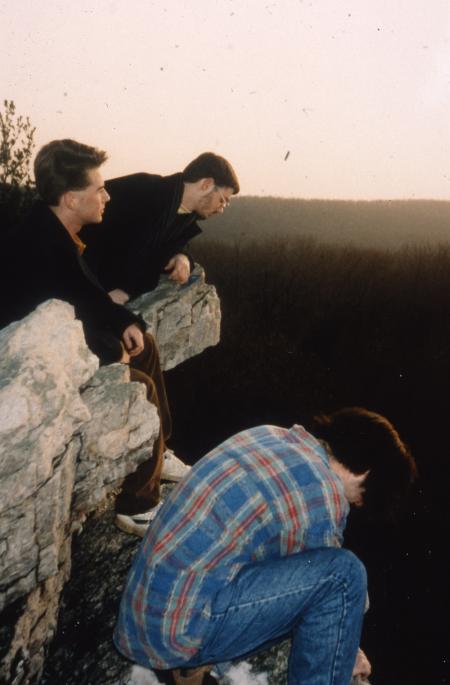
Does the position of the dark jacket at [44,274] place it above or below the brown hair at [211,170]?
below

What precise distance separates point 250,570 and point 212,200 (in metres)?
2.71

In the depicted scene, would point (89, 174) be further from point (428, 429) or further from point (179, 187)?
point (428, 429)

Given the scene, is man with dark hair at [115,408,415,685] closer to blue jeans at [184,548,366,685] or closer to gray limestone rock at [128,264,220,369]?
blue jeans at [184,548,366,685]

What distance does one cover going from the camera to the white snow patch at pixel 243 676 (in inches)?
81.0

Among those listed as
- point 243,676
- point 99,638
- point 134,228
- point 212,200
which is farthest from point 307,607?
point 212,200

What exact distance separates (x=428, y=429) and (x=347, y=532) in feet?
6.44

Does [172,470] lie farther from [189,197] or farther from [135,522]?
[189,197]

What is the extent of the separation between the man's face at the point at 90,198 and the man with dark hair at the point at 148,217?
85 centimetres

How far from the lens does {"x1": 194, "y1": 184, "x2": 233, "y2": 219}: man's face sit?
3.67 m

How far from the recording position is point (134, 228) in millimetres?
3553

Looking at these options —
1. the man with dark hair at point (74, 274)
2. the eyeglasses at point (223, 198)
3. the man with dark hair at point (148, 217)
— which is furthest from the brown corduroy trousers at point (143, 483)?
the eyeglasses at point (223, 198)

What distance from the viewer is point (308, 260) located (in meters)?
11.8

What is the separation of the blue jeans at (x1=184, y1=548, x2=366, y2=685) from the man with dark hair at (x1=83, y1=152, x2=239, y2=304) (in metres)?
2.40

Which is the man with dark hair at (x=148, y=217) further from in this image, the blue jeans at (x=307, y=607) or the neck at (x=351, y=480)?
the blue jeans at (x=307, y=607)
